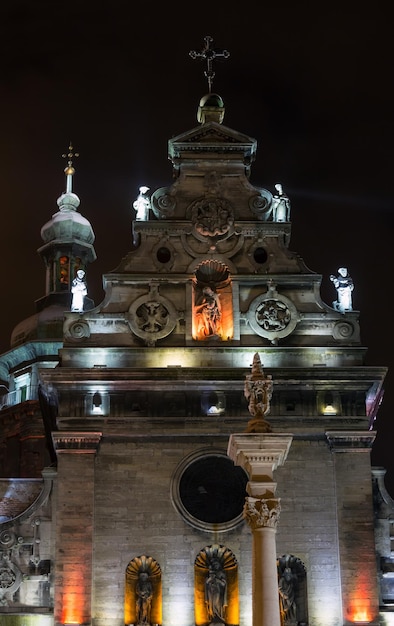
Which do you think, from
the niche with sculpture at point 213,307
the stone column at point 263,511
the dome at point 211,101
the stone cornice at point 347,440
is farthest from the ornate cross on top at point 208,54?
the stone column at point 263,511

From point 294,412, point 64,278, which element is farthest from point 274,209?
point 64,278

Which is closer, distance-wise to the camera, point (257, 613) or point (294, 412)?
point (257, 613)

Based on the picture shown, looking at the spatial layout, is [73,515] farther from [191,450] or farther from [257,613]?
[257,613]

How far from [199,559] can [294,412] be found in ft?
17.8

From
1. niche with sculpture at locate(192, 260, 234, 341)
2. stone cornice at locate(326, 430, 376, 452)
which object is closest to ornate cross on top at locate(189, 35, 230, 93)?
niche with sculpture at locate(192, 260, 234, 341)

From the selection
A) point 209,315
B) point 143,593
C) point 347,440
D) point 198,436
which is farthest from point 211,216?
point 143,593

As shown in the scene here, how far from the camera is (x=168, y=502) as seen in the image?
1436 inches

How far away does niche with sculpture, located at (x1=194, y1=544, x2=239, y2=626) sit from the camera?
35.3m

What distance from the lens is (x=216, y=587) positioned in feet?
116

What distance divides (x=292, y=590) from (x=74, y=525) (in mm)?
6760

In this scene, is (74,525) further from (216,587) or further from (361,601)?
(361,601)

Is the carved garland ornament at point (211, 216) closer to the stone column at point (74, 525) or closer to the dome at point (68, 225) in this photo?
the stone column at point (74, 525)

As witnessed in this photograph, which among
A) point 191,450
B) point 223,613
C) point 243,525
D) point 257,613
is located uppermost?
point 191,450

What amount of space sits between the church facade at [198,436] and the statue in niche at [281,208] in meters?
0.05
